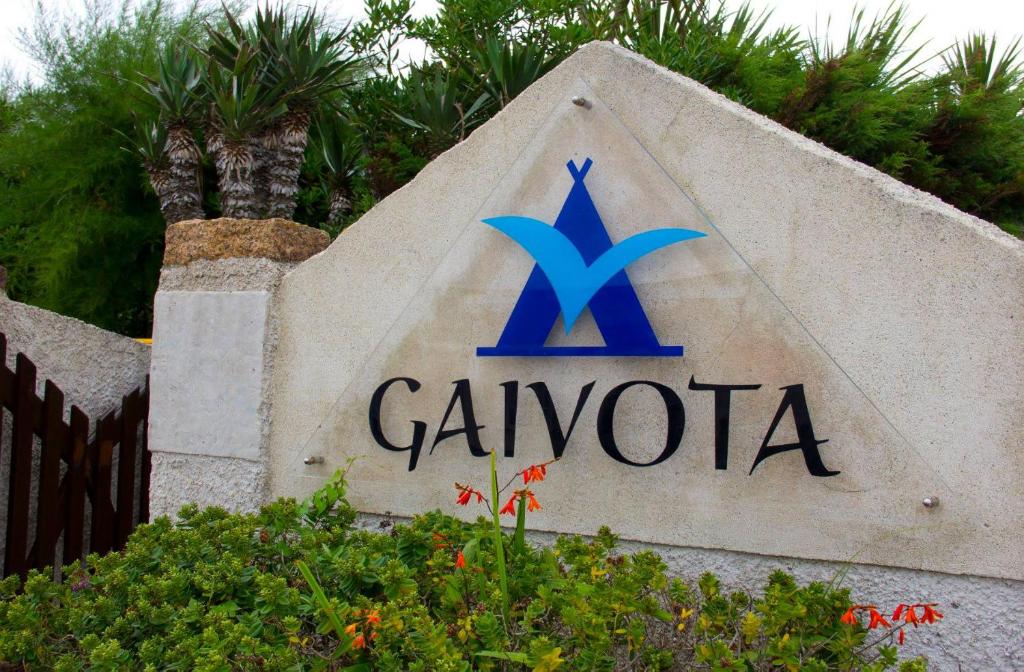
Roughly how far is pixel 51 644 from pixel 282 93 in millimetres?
4090

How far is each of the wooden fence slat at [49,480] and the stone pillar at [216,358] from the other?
52 centimetres

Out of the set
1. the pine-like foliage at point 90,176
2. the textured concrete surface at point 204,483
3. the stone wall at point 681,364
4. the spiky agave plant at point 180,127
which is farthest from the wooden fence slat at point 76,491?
the pine-like foliage at point 90,176

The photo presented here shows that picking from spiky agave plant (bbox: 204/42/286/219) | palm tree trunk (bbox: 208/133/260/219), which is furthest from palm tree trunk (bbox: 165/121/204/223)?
palm tree trunk (bbox: 208/133/260/219)

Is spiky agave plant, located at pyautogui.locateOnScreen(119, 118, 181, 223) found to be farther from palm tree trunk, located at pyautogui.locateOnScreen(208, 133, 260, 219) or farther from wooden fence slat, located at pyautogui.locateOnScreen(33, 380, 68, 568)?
wooden fence slat, located at pyautogui.locateOnScreen(33, 380, 68, 568)

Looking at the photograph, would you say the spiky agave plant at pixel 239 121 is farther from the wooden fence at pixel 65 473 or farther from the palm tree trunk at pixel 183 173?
the wooden fence at pixel 65 473

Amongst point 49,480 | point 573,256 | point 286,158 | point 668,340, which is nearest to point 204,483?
point 49,480

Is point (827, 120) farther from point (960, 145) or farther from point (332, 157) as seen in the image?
point (332, 157)

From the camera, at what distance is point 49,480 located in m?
4.15

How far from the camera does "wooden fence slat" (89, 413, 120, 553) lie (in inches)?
175

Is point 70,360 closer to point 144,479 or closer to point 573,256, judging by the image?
point 144,479

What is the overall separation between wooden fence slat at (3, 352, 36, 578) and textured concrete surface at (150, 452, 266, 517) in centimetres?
59

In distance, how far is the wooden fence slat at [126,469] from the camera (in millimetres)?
4570

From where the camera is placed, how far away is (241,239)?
391cm

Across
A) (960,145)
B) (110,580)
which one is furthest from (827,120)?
(110,580)
